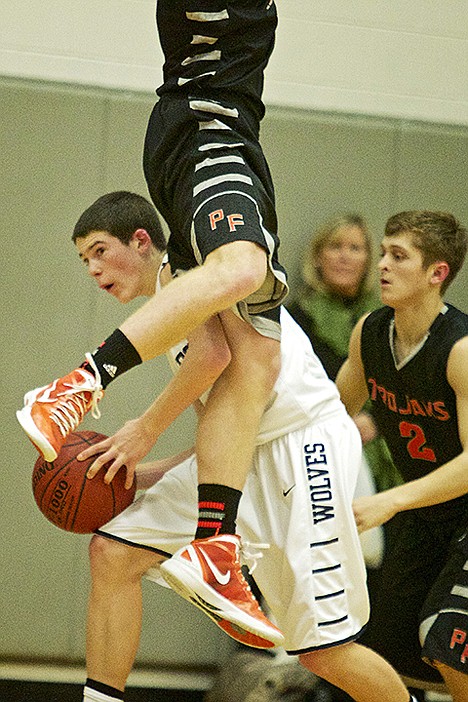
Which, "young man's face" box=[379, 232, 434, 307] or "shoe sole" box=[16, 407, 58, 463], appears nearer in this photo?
"shoe sole" box=[16, 407, 58, 463]

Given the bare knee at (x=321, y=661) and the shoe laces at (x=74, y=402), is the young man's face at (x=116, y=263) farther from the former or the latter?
the bare knee at (x=321, y=661)

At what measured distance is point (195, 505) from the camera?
3.09 m

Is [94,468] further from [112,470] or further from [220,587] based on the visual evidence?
[220,587]

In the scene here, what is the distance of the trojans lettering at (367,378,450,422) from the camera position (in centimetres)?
344

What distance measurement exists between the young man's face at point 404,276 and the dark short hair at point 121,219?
2.57ft

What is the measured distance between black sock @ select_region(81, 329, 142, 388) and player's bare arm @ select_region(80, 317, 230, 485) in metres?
0.41

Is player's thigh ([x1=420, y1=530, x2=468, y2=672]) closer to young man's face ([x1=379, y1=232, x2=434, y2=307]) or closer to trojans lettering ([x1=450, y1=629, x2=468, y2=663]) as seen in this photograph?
trojans lettering ([x1=450, y1=629, x2=468, y2=663])

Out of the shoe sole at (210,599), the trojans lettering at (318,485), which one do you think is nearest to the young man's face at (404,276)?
the trojans lettering at (318,485)

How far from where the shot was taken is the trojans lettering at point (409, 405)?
3436 millimetres

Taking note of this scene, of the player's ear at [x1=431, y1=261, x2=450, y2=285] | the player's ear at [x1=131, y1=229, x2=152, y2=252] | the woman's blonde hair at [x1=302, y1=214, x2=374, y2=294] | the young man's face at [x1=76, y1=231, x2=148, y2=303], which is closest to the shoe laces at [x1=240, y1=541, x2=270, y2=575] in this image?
the young man's face at [x1=76, y1=231, x2=148, y2=303]

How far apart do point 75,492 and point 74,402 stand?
A: 746mm

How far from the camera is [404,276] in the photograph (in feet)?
11.5

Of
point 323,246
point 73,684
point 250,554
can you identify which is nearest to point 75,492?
point 250,554

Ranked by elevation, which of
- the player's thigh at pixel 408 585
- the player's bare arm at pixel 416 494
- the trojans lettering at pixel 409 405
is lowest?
the player's thigh at pixel 408 585
